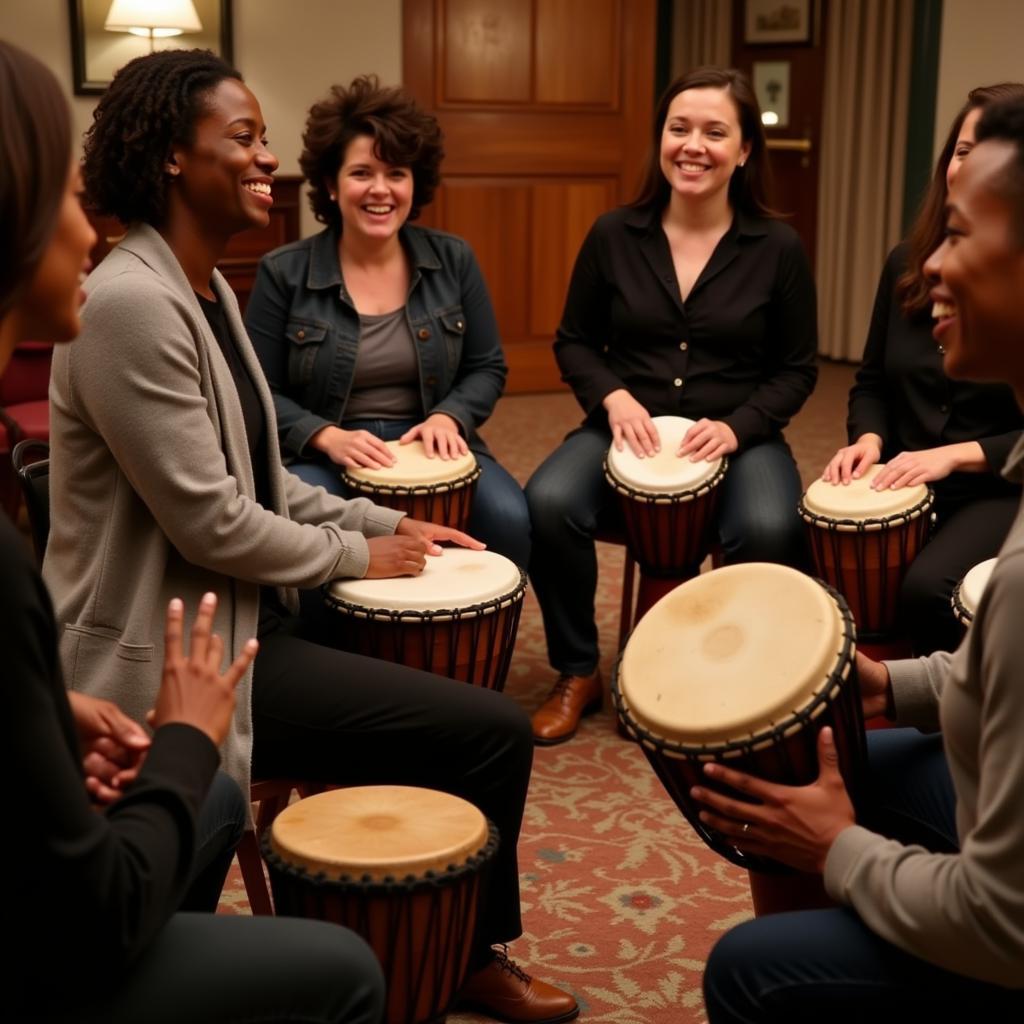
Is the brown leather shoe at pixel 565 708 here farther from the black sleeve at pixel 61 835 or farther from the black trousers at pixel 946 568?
the black sleeve at pixel 61 835

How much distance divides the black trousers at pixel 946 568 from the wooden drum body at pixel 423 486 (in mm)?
886

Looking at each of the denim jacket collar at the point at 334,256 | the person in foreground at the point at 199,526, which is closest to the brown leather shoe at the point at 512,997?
the person in foreground at the point at 199,526

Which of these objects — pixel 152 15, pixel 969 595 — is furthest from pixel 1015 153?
pixel 152 15

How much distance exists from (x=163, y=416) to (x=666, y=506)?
4.37ft

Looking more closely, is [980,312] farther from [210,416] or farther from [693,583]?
[210,416]

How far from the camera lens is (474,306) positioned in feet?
11.0

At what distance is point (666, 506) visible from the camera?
3027 mm

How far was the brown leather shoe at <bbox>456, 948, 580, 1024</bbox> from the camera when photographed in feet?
6.95

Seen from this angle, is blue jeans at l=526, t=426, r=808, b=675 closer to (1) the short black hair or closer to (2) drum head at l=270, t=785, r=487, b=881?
(2) drum head at l=270, t=785, r=487, b=881

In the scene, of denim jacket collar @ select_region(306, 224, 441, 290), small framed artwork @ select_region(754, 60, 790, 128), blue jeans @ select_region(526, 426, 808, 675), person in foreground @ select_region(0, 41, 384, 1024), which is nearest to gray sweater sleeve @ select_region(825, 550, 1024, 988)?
person in foreground @ select_region(0, 41, 384, 1024)

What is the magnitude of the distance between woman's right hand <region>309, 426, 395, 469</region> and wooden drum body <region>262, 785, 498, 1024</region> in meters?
1.24

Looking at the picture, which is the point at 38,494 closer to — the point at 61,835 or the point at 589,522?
the point at 61,835

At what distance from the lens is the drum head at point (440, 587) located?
2256 millimetres

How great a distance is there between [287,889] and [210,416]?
0.72 m
